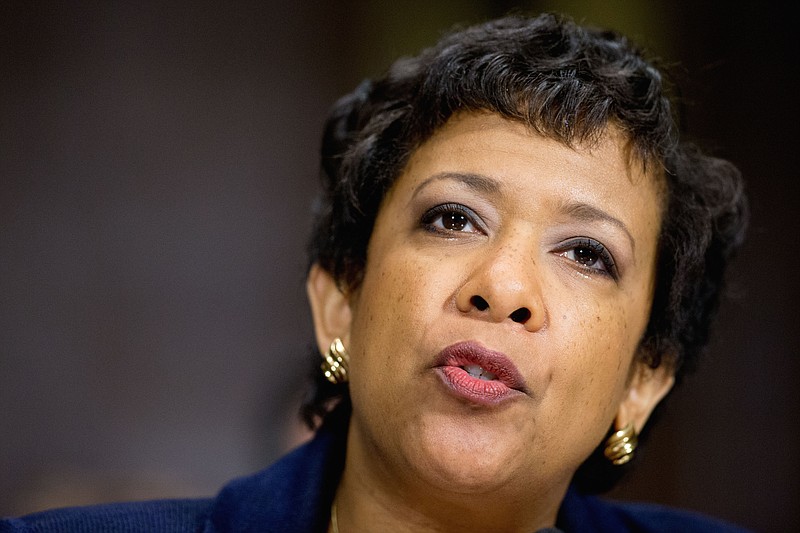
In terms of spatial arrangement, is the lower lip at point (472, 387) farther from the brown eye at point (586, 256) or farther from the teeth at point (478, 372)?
the brown eye at point (586, 256)

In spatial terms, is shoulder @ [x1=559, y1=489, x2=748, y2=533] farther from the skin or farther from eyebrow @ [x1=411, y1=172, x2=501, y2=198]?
eyebrow @ [x1=411, y1=172, x2=501, y2=198]

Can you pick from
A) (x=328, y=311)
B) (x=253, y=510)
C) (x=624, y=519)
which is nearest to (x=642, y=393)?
(x=624, y=519)

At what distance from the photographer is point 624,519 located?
8.31ft

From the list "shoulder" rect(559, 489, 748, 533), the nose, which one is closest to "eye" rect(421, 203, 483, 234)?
the nose

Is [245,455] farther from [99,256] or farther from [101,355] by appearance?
[99,256]

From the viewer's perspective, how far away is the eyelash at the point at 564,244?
1855 mm

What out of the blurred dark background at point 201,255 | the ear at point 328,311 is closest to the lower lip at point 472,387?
the ear at point 328,311

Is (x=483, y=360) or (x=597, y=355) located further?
(x=597, y=355)

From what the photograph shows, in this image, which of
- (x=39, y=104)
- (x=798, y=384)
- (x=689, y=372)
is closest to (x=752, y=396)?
(x=798, y=384)

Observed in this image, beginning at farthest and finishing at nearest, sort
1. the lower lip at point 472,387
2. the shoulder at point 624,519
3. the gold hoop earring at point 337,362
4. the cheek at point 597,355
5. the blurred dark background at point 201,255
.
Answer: the blurred dark background at point 201,255 → the shoulder at point 624,519 → the gold hoop earring at point 337,362 → the cheek at point 597,355 → the lower lip at point 472,387

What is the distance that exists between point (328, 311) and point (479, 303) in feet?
1.74

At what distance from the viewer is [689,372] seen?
2.36 m

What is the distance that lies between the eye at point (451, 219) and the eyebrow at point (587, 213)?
181mm

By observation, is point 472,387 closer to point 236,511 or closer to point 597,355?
point 597,355
